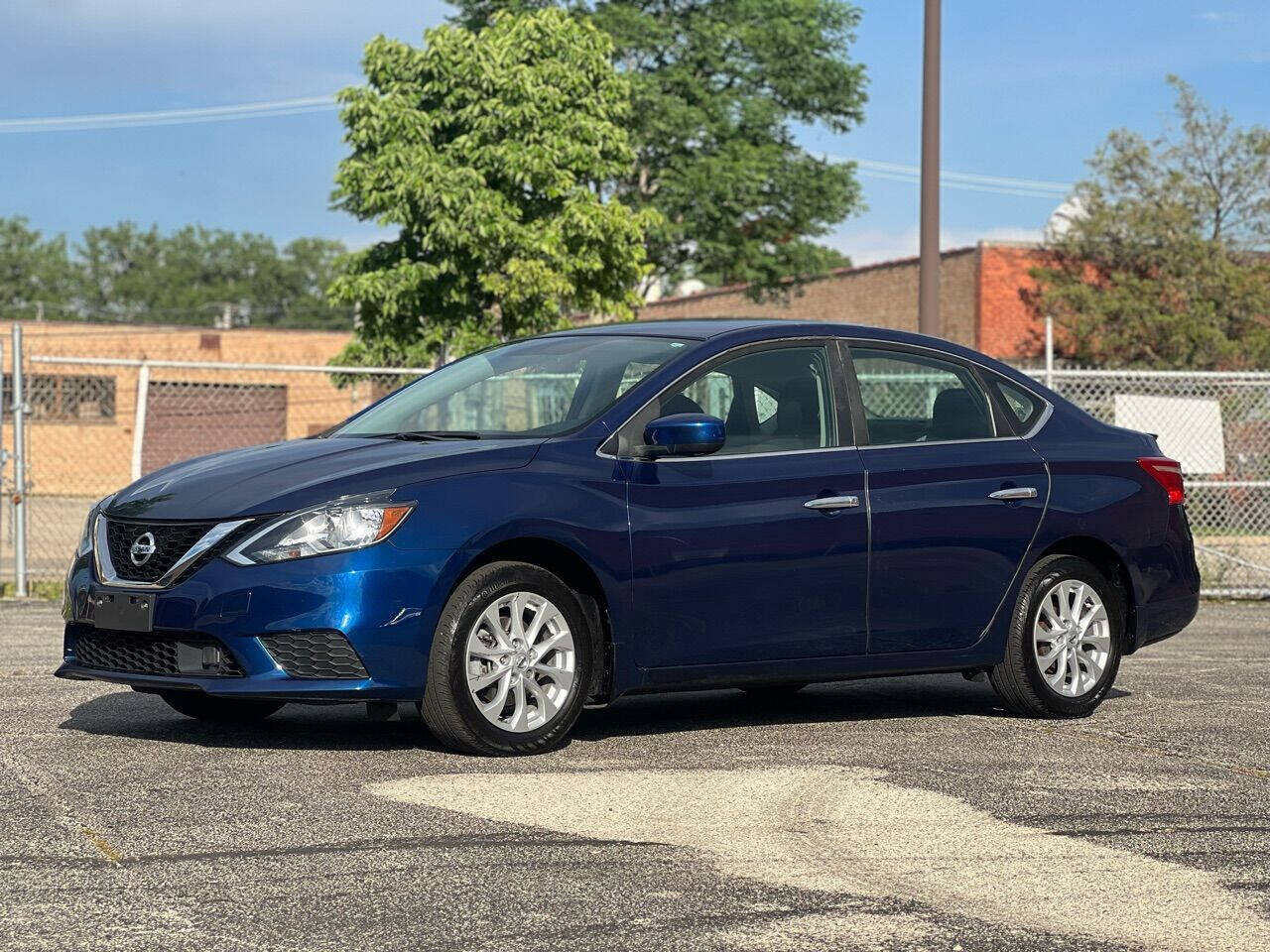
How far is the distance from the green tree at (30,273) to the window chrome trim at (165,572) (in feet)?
338

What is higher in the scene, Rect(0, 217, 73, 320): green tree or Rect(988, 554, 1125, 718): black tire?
Rect(0, 217, 73, 320): green tree

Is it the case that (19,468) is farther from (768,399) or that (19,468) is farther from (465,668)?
(465,668)

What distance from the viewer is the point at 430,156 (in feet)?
86.3

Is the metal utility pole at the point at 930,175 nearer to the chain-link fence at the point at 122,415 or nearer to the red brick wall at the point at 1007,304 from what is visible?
the chain-link fence at the point at 122,415

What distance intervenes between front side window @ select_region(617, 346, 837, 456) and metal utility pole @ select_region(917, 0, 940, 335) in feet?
24.8

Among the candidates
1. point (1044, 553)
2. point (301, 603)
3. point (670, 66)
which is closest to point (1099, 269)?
point (670, 66)

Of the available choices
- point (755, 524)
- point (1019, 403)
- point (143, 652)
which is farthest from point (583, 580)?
point (1019, 403)

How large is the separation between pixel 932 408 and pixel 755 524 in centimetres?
131

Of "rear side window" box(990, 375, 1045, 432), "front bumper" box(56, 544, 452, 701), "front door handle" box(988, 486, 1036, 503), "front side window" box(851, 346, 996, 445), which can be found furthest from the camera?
"rear side window" box(990, 375, 1045, 432)

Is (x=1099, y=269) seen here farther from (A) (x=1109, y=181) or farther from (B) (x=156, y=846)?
(B) (x=156, y=846)

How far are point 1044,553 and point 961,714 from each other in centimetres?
81

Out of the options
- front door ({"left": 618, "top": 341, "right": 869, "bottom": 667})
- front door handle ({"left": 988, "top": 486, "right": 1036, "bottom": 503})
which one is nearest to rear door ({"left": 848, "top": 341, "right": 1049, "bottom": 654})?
front door handle ({"left": 988, "top": 486, "right": 1036, "bottom": 503})

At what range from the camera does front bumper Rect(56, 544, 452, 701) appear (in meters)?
6.48

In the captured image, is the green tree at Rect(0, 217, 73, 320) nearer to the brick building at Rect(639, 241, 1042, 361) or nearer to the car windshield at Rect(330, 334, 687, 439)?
the brick building at Rect(639, 241, 1042, 361)
